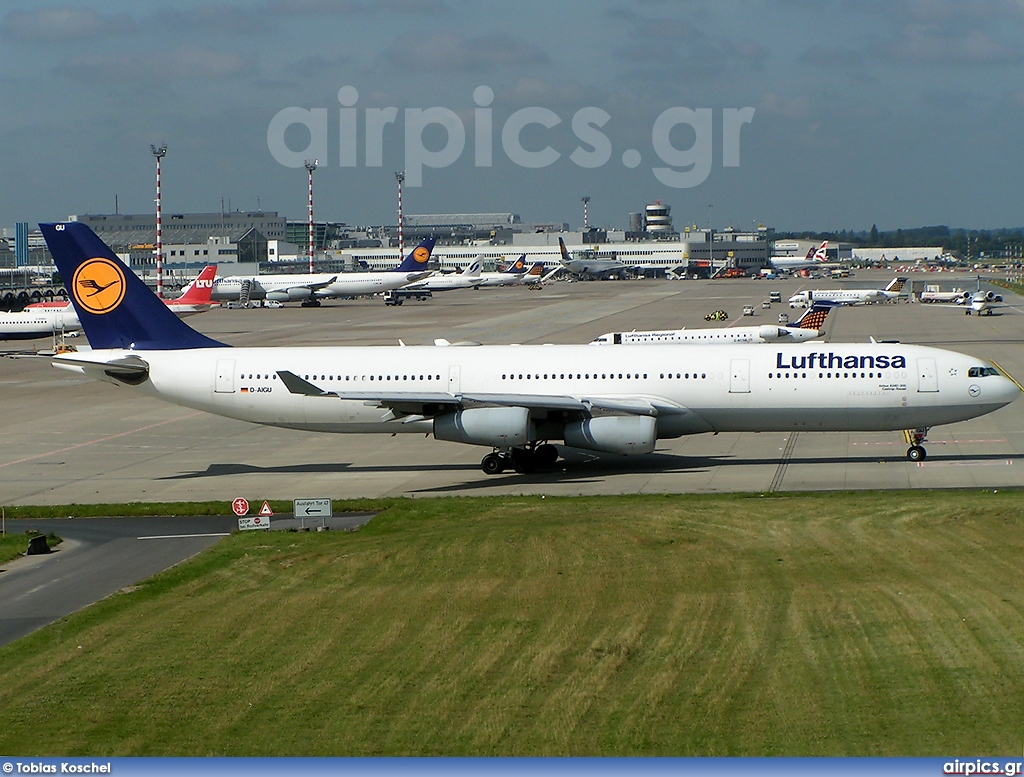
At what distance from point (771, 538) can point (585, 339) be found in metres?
72.7

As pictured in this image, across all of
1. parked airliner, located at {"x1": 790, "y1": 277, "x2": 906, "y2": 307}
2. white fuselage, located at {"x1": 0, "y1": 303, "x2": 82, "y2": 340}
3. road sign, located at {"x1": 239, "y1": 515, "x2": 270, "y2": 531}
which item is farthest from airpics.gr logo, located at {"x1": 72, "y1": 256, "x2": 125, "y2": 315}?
parked airliner, located at {"x1": 790, "y1": 277, "x2": 906, "y2": 307}

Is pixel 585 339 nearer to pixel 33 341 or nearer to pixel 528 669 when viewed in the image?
pixel 33 341

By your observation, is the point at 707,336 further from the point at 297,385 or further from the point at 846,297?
the point at 846,297

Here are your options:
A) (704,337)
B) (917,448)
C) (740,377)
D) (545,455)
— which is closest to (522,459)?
(545,455)

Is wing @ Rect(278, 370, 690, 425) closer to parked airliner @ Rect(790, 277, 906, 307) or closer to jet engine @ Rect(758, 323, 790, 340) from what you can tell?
jet engine @ Rect(758, 323, 790, 340)

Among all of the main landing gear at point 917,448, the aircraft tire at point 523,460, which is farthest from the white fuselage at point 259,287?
the main landing gear at point 917,448

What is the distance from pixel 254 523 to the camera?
32.4m

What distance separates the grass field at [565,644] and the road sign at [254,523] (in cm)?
74

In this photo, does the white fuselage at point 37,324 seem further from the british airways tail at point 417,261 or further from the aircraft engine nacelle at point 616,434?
the aircraft engine nacelle at point 616,434

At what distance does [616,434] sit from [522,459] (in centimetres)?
411

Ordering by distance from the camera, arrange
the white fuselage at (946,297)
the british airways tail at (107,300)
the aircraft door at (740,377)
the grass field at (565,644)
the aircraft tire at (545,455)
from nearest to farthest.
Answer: the grass field at (565,644) → the aircraft door at (740,377) → the aircraft tire at (545,455) → the british airways tail at (107,300) → the white fuselage at (946,297)

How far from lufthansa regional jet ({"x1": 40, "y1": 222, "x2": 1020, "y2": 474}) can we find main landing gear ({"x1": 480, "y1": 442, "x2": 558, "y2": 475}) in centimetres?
5

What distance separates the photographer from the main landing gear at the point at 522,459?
4269cm

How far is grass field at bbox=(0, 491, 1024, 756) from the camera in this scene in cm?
1684
